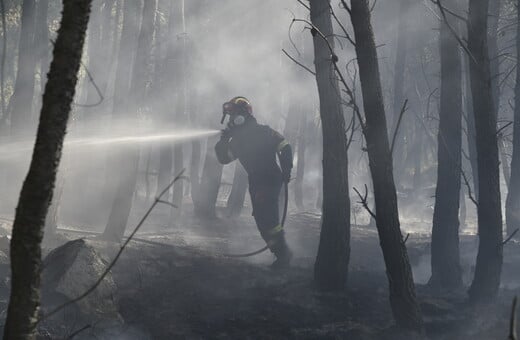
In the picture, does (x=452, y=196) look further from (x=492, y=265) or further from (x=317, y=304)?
(x=317, y=304)

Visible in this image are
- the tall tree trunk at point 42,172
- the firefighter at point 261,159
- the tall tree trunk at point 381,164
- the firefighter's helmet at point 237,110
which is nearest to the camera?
the tall tree trunk at point 42,172

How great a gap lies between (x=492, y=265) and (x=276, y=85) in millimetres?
16162

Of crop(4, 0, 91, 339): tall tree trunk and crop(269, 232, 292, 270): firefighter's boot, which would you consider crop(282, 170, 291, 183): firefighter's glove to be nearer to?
crop(269, 232, 292, 270): firefighter's boot

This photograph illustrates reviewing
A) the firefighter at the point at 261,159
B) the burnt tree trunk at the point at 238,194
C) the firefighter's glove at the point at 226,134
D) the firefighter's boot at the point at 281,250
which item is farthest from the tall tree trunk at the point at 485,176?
the burnt tree trunk at the point at 238,194

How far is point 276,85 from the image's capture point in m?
22.8

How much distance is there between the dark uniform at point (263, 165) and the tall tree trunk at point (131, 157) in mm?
2167

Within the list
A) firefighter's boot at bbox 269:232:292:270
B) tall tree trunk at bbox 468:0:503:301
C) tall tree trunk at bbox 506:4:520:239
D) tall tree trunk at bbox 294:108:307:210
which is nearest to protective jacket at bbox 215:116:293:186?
firefighter's boot at bbox 269:232:292:270

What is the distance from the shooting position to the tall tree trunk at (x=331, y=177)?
741 cm

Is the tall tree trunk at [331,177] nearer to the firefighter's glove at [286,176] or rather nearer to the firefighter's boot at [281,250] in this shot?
the firefighter's boot at [281,250]

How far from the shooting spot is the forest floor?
6316 mm

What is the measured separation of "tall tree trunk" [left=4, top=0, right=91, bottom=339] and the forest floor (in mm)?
3394

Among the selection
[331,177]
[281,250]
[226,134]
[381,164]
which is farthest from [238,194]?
[381,164]

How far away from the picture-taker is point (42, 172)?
2.42 m

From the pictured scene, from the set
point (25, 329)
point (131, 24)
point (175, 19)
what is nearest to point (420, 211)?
point (175, 19)
